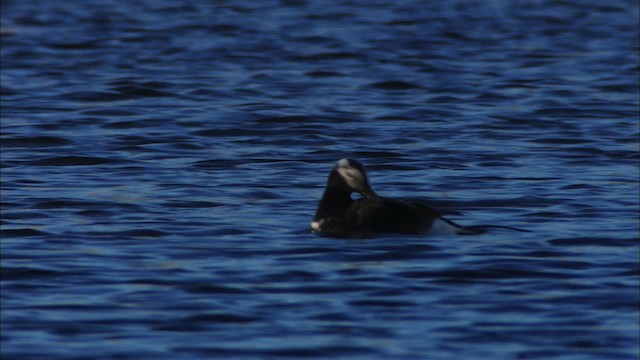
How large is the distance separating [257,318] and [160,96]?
12.7m

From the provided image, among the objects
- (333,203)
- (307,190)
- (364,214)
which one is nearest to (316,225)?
(333,203)

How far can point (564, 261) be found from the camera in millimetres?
10453

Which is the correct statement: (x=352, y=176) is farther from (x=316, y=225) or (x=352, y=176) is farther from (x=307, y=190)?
(x=307, y=190)

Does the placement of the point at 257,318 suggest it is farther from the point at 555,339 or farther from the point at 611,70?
the point at 611,70

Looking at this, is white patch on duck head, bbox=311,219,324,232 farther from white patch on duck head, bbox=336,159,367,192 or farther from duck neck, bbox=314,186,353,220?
white patch on duck head, bbox=336,159,367,192

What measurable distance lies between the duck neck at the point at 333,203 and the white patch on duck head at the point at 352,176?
85 mm

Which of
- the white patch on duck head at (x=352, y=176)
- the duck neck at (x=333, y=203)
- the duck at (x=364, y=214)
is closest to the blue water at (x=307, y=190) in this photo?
the duck at (x=364, y=214)

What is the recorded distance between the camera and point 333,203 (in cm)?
1134

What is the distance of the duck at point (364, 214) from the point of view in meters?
11.1

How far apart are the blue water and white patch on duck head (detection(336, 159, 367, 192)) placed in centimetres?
42

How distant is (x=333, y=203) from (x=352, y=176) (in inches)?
8.7

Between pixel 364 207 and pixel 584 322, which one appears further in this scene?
pixel 364 207

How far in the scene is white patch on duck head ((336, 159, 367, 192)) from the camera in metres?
11.4

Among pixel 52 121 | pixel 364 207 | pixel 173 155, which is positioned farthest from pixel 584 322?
pixel 52 121
